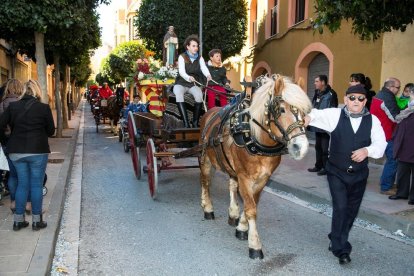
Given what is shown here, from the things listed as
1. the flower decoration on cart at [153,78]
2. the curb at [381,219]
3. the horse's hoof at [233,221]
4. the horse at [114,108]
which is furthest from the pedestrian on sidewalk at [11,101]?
the horse at [114,108]

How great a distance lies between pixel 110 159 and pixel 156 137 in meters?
4.16

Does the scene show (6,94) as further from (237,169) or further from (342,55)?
(342,55)

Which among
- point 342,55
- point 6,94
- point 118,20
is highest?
point 118,20

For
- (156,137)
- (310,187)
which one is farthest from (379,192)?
(156,137)

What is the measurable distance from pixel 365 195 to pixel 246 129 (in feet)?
11.0

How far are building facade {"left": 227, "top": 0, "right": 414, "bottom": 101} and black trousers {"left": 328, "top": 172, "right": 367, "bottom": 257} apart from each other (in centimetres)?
285

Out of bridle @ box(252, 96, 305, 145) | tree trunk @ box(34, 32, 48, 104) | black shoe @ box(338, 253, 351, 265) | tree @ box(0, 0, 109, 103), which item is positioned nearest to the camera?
bridle @ box(252, 96, 305, 145)

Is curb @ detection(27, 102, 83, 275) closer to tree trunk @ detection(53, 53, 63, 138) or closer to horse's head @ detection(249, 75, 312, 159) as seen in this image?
horse's head @ detection(249, 75, 312, 159)

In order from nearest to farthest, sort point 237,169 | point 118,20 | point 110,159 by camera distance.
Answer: point 237,169 → point 110,159 → point 118,20

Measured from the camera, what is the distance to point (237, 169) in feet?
14.7

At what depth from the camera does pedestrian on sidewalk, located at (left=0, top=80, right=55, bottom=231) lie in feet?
15.4

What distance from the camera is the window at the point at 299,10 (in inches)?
559

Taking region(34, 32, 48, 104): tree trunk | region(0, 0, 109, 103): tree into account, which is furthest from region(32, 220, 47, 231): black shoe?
region(34, 32, 48, 104): tree trunk

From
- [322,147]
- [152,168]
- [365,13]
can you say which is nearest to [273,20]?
[322,147]
